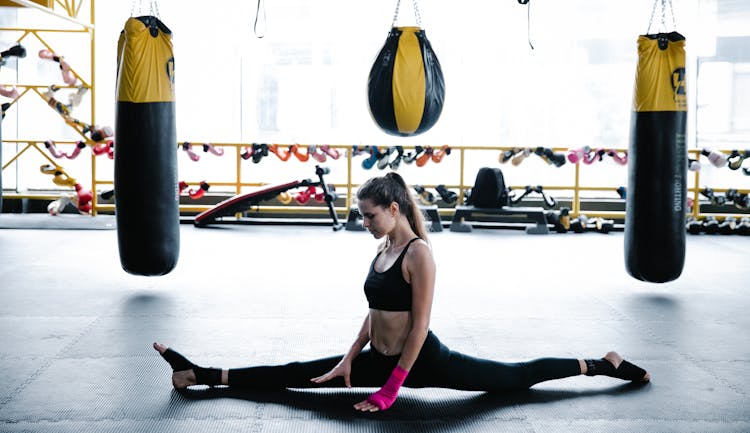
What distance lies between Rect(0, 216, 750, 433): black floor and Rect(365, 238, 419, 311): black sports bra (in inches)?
16.3

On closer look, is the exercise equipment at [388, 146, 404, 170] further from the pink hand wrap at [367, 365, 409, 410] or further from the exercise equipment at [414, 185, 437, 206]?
the pink hand wrap at [367, 365, 409, 410]

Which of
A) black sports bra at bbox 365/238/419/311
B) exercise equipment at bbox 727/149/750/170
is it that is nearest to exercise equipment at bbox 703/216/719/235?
exercise equipment at bbox 727/149/750/170

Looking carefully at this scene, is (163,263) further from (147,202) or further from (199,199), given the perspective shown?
(199,199)

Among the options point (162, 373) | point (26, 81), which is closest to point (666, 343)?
point (162, 373)

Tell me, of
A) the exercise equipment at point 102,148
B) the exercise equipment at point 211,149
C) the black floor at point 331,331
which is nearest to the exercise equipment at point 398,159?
the black floor at point 331,331

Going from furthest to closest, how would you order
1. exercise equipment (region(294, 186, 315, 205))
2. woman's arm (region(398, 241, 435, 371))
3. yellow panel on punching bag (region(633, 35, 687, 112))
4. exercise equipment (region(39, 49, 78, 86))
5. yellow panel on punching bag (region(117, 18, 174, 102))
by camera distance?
1. exercise equipment (region(294, 186, 315, 205))
2. exercise equipment (region(39, 49, 78, 86))
3. yellow panel on punching bag (region(633, 35, 687, 112))
4. yellow panel on punching bag (region(117, 18, 174, 102))
5. woman's arm (region(398, 241, 435, 371))

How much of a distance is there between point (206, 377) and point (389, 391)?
0.79 meters

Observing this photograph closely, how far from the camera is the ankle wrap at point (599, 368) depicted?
3.28 m

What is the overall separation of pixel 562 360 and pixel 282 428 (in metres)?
1.17

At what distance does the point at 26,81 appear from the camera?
425 inches

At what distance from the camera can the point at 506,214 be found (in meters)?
9.66

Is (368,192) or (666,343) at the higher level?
(368,192)

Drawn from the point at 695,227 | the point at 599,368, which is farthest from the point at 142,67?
the point at 695,227

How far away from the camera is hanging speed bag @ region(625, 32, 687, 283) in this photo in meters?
5.09
